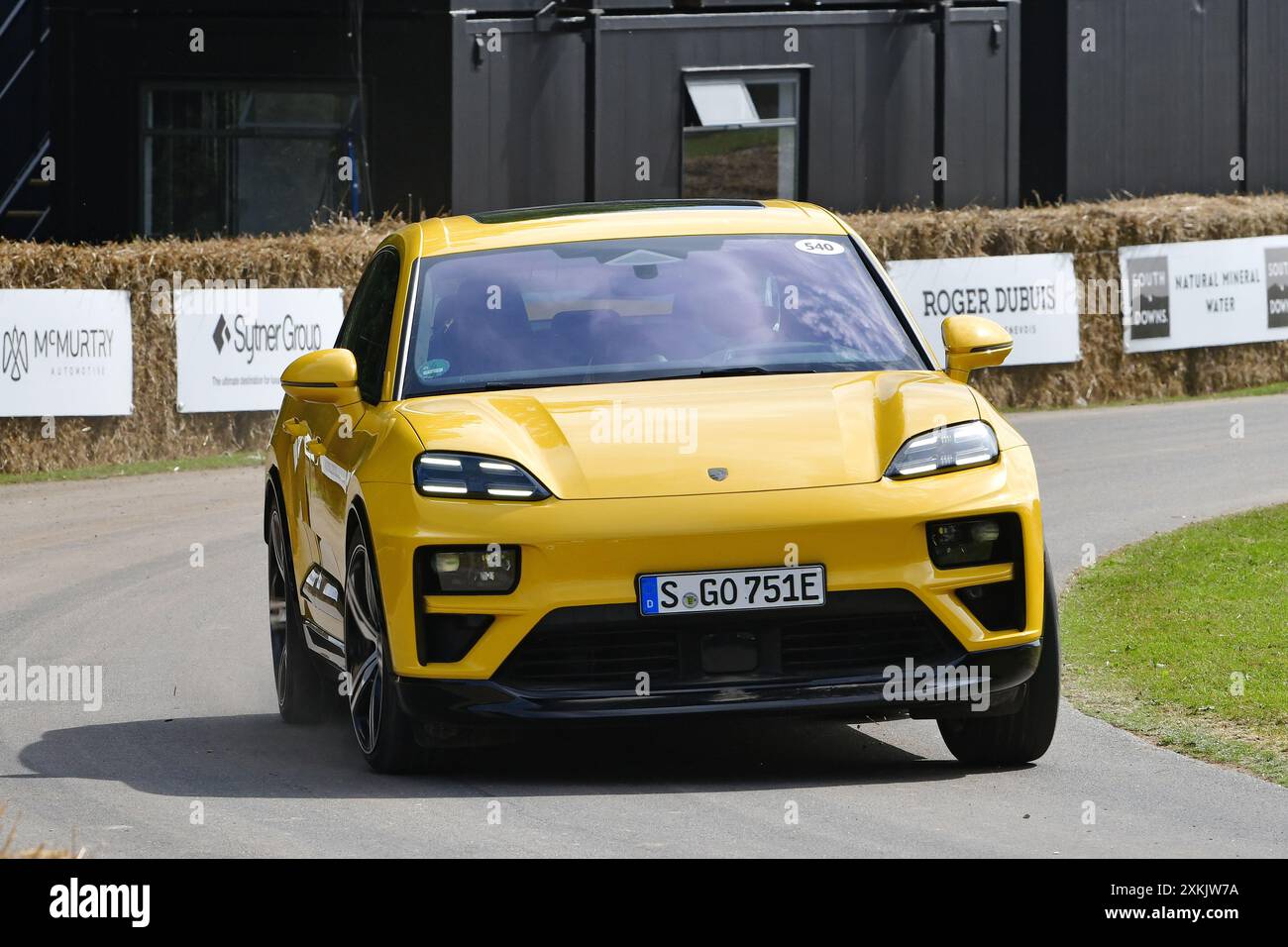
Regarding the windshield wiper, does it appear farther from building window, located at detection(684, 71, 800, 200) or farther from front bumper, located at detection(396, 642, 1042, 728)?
building window, located at detection(684, 71, 800, 200)

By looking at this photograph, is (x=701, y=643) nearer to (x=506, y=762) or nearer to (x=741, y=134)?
(x=506, y=762)

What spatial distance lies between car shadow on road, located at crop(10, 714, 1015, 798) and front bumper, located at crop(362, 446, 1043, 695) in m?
0.36

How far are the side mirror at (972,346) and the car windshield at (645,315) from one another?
12cm

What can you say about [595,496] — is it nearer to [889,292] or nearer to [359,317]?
[889,292]

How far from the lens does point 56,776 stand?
24.3ft

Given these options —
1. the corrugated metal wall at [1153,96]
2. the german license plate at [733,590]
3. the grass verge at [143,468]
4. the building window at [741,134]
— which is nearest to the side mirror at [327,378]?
the german license plate at [733,590]

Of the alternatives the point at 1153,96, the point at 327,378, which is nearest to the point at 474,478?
the point at 327,378

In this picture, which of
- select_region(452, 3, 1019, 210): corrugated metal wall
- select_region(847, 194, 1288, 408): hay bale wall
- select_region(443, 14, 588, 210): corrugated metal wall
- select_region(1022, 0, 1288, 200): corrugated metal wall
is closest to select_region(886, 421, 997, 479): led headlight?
select_region(847, 194, 1288, 408): hay bale wall

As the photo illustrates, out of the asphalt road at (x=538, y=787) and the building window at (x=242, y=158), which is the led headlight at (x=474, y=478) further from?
the building window at (x=242, y=158)

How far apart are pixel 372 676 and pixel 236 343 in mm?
13714

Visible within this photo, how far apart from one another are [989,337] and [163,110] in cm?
2114

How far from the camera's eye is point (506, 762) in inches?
287

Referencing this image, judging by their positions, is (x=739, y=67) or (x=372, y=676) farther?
(x=739, y=67)
